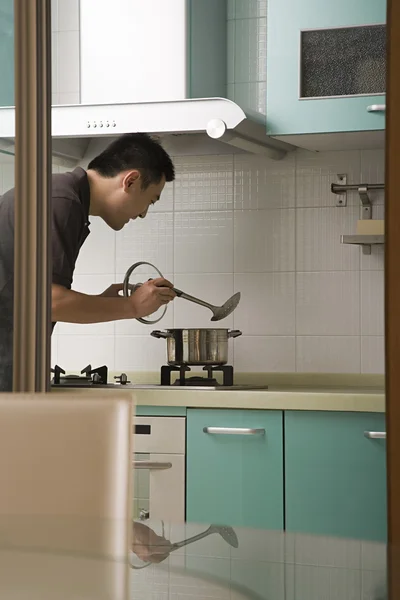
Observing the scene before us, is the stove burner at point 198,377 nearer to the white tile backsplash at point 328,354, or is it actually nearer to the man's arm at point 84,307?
the man's arm at point 84,307

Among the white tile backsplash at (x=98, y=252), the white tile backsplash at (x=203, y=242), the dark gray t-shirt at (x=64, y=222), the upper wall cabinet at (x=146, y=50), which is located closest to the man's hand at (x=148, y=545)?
the dark gray t-shirt at (x=64, y=222)

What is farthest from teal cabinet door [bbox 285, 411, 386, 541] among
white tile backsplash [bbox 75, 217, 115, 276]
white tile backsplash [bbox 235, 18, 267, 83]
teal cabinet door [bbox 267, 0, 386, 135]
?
white tile backsplash [bbox 235, 18, 267, 83]

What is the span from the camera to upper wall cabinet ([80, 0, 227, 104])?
3307 mm

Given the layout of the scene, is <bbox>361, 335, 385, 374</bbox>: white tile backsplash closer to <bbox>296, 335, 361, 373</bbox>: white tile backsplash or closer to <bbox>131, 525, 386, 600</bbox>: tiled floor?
<bbox>296, 335, 361, 373</bbox>: white tile backsplash

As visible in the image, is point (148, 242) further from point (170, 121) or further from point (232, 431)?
point (232, 431)

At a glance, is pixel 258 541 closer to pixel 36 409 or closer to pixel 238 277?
pixel 36 409

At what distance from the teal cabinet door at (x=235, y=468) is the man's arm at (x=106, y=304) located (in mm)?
471

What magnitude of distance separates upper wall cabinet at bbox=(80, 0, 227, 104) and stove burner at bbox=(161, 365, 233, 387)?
0.93 meters

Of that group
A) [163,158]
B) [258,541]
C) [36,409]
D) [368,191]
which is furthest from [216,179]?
[258,541]

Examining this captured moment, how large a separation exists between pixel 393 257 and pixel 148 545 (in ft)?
4.39

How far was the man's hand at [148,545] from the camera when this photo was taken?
1.29 meters

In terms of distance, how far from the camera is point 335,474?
Answer: 9.33 ft

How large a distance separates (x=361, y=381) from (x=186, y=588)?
241 centimetres

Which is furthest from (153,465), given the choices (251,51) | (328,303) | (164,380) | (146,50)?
(251,51)
